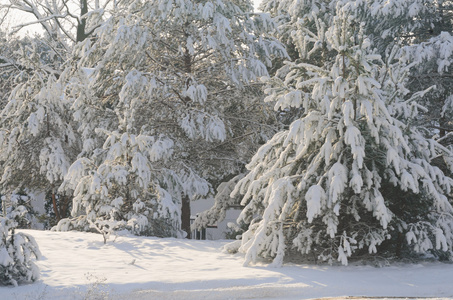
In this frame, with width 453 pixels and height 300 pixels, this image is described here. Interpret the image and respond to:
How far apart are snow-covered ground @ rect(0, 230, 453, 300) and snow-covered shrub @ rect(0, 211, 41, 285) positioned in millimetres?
166

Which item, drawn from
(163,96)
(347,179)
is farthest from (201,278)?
(163,96)

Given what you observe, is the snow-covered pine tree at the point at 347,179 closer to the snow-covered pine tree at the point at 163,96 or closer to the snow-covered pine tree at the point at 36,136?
the snow-covered pine tree at the point at 163,96

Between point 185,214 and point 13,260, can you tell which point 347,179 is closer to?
point 13,260

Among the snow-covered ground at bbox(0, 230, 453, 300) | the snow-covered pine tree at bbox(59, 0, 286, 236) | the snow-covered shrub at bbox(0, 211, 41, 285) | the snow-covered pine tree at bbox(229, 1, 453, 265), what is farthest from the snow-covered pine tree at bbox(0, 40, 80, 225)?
the snow-covered pine tree at bbox(229, 1, 453, 265)

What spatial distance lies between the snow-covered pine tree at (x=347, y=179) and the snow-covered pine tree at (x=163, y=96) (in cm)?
368

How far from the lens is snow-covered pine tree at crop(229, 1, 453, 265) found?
7.33 metres

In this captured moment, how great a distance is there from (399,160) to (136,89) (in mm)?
6872

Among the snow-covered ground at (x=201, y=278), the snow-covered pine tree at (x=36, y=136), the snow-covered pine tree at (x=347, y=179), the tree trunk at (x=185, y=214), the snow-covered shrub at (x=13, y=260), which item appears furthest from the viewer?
the tree trunk at (x=185, y=214)

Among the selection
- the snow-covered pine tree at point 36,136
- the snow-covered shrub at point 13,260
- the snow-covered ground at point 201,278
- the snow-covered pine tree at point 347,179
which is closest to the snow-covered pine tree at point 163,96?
the snow-covered pine tree at point 36,136

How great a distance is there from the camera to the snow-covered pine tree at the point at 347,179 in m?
7.33

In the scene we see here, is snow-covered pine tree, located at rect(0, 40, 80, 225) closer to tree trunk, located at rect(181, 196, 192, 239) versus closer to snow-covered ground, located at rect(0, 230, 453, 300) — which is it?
tree trunk, located at rect(181, 196, 192, 239)

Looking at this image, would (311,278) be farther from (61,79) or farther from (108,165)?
(61,79)

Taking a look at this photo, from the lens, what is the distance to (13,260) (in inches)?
257

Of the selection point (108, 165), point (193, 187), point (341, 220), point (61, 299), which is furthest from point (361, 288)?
point (193, 187)
